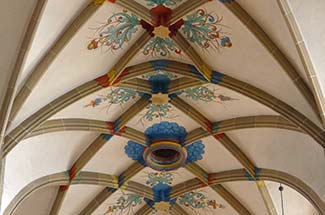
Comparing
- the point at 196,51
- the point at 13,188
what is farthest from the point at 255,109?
the point at 13,188

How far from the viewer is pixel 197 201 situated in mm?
16047

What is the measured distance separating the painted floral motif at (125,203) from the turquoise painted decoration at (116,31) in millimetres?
4512

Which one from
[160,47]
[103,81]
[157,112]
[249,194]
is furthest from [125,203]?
[160,47]

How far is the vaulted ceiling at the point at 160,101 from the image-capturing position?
1107 cm

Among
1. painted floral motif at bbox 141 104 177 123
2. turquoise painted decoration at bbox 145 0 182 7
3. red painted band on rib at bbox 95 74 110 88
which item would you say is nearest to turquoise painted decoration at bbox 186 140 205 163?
painted floral motif at bbox 141 104 177 123

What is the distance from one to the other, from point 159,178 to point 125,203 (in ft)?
3.34

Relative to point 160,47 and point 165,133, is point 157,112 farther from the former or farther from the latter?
point 160,47

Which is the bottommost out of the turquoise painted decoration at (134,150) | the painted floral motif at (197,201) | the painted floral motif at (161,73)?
the painted floral motif at (197,201)

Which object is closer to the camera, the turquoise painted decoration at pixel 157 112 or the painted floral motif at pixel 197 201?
the turquoise painted decoration at pixel 157 112

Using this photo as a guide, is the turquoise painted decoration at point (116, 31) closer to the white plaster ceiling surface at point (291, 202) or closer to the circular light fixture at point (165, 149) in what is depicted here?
the circular light fixture at point (165, 149)

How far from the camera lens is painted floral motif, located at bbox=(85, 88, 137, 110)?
13242mm

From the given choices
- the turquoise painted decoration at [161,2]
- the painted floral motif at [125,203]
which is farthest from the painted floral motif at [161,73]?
the painted floral motif at [125,203]

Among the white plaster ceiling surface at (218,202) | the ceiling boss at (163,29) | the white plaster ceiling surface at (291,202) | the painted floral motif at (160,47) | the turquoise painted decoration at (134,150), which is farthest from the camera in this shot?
the white plaster ceiling surface at (218,202)

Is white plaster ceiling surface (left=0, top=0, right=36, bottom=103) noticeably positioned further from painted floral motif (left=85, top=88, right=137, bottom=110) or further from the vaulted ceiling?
painted floral motif (left=85, top=88, right=137, bottom=110)
